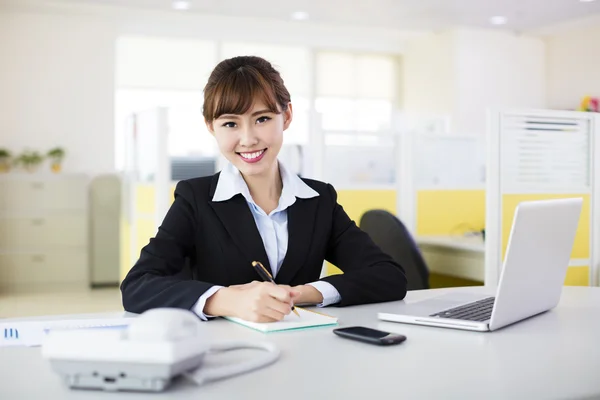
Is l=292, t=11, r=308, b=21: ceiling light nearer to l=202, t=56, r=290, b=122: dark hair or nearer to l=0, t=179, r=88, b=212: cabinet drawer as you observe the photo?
l=0, t=179, r=88, b=212: cabinet drawer

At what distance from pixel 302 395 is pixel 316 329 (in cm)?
39

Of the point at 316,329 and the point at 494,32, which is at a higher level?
the point at 494,32

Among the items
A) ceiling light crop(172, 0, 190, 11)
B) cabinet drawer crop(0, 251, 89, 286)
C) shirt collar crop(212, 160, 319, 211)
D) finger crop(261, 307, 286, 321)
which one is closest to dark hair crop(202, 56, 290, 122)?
shirt collar crop(212, 160, 319, 211)

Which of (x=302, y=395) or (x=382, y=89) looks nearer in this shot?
(x=302, y=395)

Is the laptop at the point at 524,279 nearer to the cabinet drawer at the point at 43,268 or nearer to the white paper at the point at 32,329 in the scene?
the white paper at the point at 32,329

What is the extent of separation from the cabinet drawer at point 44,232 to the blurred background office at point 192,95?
0.01 meters

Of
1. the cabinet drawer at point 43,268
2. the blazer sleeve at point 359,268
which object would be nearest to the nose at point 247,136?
the blazer sleeve at point 359,268

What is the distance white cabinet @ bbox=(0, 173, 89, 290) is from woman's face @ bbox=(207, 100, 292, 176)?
5300 millimetres

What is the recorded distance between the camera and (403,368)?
935 mm

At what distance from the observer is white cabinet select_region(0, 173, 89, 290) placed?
642 cm

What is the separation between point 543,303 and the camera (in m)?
1.37

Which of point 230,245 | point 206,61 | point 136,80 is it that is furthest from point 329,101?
point 230,245

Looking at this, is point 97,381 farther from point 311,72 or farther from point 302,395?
→ point 311,72

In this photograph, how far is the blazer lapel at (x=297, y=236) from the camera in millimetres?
1638
